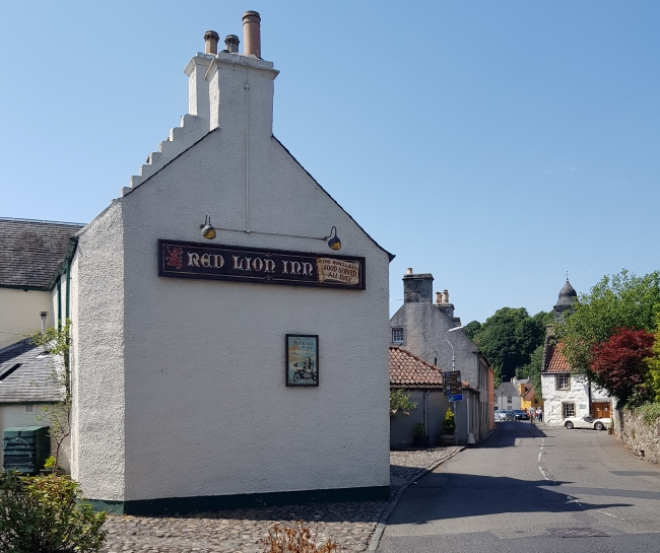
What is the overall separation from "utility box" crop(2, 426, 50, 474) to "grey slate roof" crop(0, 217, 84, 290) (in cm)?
760

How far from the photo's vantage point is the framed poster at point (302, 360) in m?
14.7

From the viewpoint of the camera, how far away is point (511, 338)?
119m

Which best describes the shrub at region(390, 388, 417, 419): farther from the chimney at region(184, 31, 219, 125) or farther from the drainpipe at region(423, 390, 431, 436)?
the chimney at region(184, 31, 219, 125)

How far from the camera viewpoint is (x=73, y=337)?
47.5 ft

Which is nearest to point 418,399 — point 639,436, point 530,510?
point 639,436

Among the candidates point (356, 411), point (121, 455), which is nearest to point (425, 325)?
point (356, 411)

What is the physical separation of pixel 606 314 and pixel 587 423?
1845 centimetres

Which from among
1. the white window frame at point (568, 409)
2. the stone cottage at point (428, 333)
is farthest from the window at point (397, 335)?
the white window frame at point (568, 409)

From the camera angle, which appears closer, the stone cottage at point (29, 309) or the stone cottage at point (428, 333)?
the stone cottage at point (29, 309)

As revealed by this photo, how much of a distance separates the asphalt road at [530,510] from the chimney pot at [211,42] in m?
11.0

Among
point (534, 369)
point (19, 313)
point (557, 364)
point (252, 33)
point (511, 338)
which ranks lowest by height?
point (534, 369)

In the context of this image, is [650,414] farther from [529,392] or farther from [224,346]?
[529,392]

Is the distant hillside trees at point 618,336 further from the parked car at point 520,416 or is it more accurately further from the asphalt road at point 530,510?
the parked car at point 520,416

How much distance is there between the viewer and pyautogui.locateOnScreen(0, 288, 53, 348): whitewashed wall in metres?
22.2
